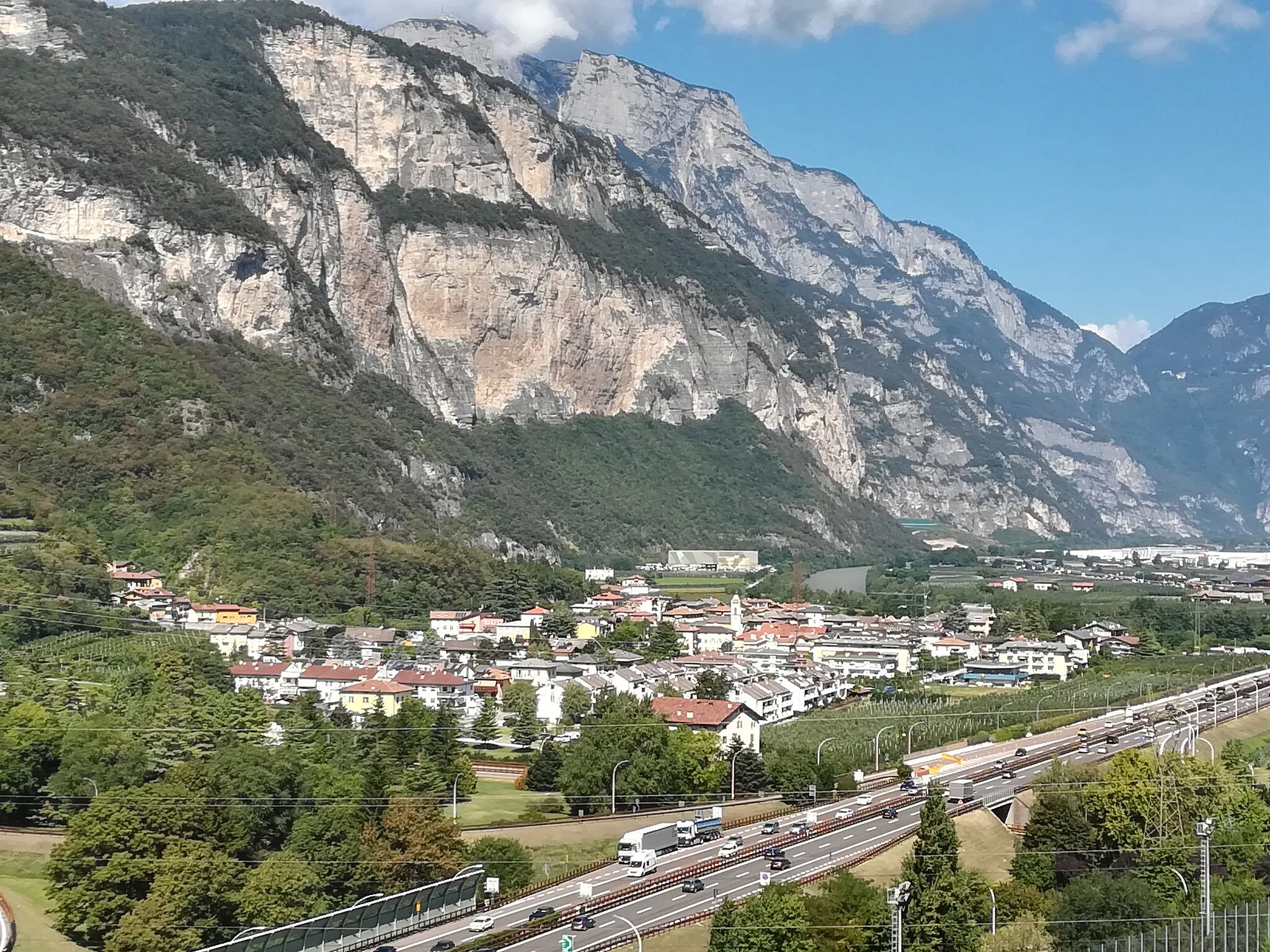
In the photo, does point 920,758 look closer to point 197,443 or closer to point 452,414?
point 197,443

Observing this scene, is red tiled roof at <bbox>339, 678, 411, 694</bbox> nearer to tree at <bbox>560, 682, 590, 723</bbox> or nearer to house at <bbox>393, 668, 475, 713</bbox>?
house at <bbox>393, 668, 475, 713</bbox>

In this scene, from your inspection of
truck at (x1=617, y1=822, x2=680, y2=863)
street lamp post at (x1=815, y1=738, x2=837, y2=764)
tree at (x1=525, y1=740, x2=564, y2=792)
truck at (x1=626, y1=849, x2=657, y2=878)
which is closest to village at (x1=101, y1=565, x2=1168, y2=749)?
street lamp post at (x1=815, y1=738, x2=837, y2=764)

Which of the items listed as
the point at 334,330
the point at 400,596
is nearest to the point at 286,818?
the point at 400,596

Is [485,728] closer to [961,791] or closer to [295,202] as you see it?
[961,791]

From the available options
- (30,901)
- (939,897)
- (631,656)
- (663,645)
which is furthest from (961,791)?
(663,645)

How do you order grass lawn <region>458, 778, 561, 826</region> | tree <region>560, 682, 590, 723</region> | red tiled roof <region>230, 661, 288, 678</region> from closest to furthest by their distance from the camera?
grass lawn <region>458, 778, 561, 826</region>, tree <region>560, 682, 590, 723</region>, red tiled roof <region>230, 661, 288, 678</region>

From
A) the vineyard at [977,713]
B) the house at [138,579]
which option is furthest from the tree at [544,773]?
the house at [138,579]
